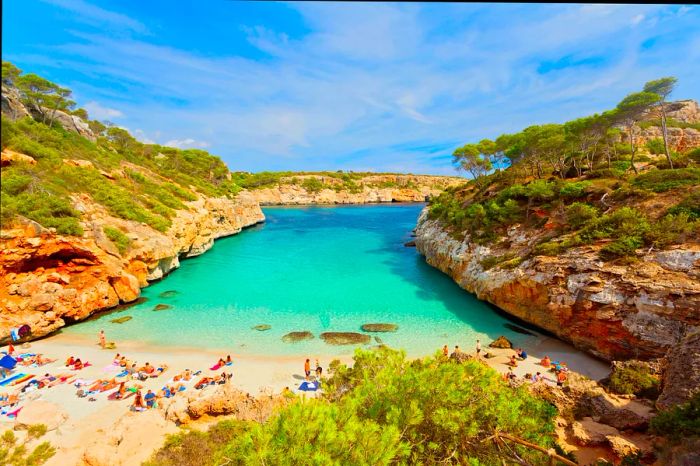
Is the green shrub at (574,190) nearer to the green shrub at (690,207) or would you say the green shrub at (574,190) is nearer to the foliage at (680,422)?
the green shrub at (690,207)

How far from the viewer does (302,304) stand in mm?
22062

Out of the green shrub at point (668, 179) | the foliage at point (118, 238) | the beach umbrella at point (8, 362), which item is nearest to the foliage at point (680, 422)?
the green shrub at point (668, 179)

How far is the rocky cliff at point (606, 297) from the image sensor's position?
12.9 m

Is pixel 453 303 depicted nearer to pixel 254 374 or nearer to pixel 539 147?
pixel 254 374

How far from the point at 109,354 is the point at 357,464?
634 inches

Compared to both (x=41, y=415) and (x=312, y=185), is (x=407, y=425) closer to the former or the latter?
(x=41, y=415)

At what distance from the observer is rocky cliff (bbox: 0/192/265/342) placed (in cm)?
1619

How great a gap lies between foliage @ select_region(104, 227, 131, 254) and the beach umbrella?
371 inches

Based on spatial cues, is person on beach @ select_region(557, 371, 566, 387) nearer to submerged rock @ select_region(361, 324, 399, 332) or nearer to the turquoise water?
the turquoise water

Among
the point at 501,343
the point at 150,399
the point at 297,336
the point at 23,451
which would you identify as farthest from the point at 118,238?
the point at 501,343

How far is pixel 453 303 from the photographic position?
863 inches

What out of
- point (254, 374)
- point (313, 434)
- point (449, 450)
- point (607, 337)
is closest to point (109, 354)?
point (254, 374)

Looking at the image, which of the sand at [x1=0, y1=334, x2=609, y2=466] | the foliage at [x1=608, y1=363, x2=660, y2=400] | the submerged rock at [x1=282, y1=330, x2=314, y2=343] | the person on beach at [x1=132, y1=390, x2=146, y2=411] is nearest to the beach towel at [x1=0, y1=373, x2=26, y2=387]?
the sand at [x1=0, y1=334, x2=609, y2=466]

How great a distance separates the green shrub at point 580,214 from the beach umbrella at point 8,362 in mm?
Result: 29468
